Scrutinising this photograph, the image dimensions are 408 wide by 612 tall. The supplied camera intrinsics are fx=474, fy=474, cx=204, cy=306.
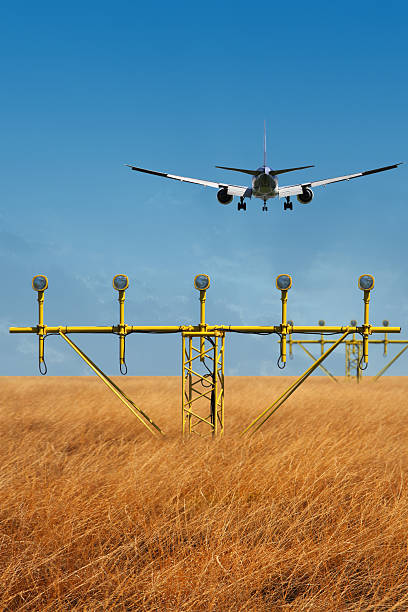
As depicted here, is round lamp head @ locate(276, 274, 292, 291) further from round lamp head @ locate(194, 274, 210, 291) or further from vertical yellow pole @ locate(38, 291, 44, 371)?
vertical yellow pole @ locate(38, 291, 44, 371)

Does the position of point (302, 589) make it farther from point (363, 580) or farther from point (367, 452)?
point (367, 452)

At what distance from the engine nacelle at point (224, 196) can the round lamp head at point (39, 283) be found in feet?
50.9

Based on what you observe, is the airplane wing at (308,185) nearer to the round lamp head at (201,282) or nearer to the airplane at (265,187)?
the airplane at (265,187)

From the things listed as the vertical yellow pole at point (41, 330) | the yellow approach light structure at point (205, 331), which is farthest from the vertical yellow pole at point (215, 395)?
the vertical yellow pole at point (41, 330)

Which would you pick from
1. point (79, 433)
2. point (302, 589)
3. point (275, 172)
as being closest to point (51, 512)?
point (302, 589)

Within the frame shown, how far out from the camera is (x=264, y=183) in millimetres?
23797

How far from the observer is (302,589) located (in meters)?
4.36

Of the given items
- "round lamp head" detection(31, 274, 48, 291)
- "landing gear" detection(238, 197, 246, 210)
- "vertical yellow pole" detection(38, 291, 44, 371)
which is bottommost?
"vertical yellow pole" detection(38, 291, 44, 371)

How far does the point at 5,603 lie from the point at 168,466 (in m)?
3.66

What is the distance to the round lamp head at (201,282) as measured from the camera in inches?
440

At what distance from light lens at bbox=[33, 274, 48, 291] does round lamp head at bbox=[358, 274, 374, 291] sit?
295 inches

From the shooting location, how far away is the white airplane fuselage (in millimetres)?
23672

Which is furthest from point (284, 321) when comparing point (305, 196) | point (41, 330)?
point (305, 196)

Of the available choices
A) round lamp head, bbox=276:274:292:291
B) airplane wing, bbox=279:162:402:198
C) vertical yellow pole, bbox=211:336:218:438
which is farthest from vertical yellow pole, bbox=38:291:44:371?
airplane wing, bbox=279:162:402:198
